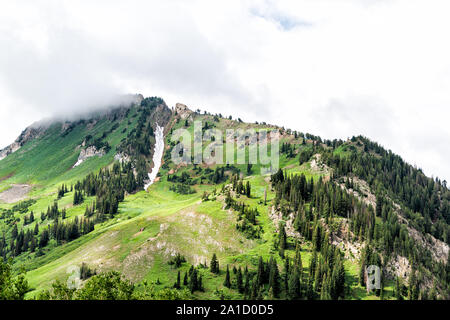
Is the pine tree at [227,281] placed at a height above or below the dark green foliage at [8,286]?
below

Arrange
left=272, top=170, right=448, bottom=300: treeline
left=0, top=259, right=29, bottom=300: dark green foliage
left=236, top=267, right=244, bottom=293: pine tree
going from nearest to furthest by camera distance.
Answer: left=0, top=259, right=29, bottom=300: dark green foliage, left=236, top=267, right=244, bottom=293: pine tree, left=272, top=170, right=448, bottom=300: treeline

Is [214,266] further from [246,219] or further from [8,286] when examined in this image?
[8,286]

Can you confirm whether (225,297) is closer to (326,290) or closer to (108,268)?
(326,290)

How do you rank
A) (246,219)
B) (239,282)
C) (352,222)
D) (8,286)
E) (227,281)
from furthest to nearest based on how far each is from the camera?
(246,219) → (352,222) → (227,281) → (239,282) → (8,286)

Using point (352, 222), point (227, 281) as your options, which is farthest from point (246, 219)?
point (352, 222)

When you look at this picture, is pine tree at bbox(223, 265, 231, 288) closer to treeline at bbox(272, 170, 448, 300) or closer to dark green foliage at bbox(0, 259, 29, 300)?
treeline at bbox(272, 170, 448, 300)

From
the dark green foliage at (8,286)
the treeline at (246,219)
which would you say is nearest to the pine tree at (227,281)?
the treeline at (246,219)

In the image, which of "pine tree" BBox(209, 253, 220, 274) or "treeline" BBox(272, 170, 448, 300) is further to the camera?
"treeline" BBox(272, 170, 448, 300)

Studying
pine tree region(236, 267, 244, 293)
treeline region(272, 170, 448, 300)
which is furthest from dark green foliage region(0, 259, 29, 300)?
treeline region(272, 170, 448, 300)

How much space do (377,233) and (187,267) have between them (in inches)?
3386

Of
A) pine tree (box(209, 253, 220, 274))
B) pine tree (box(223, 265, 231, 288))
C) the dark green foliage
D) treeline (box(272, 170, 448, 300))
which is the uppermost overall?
treeline (box(272, 170, 448, 300))

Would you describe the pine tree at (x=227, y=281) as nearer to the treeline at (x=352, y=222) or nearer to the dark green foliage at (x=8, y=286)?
the treeline at (x=352, y=222)

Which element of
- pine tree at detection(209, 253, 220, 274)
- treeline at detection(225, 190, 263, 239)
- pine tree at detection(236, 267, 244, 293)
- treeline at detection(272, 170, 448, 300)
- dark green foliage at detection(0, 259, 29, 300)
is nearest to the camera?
dark green foliage at detection(0, 259, 29, 300)
